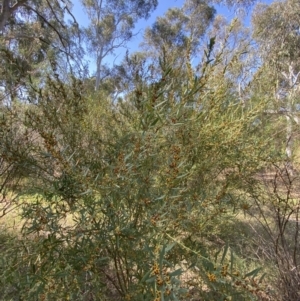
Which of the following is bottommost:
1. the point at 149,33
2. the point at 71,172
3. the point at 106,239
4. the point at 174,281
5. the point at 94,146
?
the point at 174,281

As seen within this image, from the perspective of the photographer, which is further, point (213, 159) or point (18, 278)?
point (213, 159)

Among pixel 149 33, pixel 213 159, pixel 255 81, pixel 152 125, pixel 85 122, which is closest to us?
pixel 152 125

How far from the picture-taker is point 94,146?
1.12m

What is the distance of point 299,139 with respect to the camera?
5.25ft

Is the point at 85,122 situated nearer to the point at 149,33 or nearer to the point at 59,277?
the point at 59,277

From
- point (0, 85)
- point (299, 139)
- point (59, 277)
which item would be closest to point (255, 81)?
point (299, 139)

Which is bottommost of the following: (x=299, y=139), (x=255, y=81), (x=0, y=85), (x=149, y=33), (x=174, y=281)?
(x=174, y=281)

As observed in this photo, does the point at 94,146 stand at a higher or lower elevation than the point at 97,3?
lower

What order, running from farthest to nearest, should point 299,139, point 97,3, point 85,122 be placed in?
point 97,3 < point 299,139 < point 85,122

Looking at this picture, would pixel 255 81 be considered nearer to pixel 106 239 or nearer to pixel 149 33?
pixel 106 239

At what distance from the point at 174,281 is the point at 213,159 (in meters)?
0.53

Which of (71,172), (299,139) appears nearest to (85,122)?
(71,172)

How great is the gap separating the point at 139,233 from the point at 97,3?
1476 centimetres

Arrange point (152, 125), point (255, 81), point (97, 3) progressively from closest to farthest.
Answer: point (152, 125) < point (255, 81) < point (97, 3)
